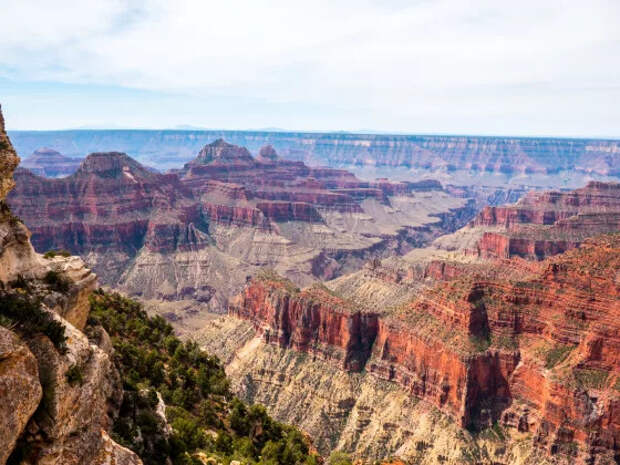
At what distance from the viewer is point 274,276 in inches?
4136

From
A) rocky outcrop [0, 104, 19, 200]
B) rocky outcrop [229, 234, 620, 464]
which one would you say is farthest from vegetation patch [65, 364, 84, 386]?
rocky outcrop [229, 234, 620, 464]

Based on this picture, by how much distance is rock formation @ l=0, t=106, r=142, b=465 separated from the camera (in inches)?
811

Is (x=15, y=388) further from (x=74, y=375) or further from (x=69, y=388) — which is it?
(x=74, y=375)

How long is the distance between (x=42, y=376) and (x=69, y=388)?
53.7 inches

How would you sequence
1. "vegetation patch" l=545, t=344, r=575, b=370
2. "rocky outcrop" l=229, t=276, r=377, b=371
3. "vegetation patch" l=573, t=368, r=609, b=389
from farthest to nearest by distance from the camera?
"rocky outcrop" l=229, t=276, r=377, b=371 < "vegetation patch" l=545, t=344, r=575, b=370 < "vegetation patch" l=573, t=368, r=609, b=389

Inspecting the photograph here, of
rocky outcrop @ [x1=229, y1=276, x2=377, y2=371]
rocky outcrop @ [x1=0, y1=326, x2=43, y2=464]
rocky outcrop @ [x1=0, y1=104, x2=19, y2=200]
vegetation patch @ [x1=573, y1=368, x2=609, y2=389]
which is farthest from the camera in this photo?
rocky outcrop @ [x1=229, y1=276, x2=377, y2=371]

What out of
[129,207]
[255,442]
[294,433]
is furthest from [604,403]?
[129,207]

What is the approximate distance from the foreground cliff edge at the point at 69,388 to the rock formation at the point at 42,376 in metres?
0.04

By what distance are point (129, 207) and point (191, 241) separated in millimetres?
28614

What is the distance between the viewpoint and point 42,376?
22.1 metres

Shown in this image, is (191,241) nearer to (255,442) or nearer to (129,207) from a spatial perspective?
(129,207)

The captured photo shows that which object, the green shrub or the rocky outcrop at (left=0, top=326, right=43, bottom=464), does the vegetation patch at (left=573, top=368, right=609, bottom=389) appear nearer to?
the green shrub

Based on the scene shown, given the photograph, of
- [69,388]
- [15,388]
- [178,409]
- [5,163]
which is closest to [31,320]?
[69,388]

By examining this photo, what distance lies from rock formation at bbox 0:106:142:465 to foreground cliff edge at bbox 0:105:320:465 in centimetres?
4
